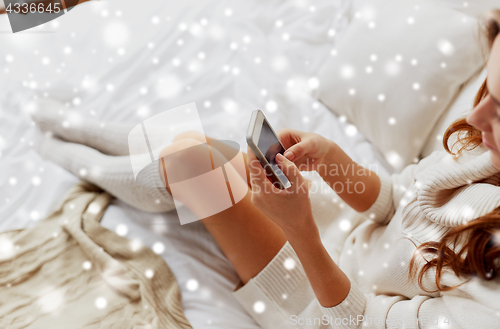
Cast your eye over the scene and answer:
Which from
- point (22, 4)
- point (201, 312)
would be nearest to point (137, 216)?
point (201, 312)

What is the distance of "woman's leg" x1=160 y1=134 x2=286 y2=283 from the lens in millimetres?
819

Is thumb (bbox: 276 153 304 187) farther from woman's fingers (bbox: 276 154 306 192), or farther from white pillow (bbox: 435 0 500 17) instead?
white pillow (bbox: 435 0 500 17)

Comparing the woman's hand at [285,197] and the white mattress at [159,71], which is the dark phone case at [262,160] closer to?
the woman's hand at [285,197]

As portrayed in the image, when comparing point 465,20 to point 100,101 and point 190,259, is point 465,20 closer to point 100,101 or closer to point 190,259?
point 190,259

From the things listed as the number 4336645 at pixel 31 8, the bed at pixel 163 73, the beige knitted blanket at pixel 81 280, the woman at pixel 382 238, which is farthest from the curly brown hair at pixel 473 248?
the number 4336645 at pixel 31 8

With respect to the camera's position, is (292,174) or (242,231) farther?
(242,231)

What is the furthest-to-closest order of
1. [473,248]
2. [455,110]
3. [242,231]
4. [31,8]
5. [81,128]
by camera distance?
[31,8] < [81,128] < [455,110] < [242,231] < [473,248]

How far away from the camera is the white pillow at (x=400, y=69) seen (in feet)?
3.26

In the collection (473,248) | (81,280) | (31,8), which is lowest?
(81,280)

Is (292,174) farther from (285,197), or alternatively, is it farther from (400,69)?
(400,69)

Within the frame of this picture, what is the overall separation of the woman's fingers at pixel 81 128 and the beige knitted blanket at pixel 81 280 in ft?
0.74

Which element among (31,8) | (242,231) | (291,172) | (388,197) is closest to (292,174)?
(291,172)

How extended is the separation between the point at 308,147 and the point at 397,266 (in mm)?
301

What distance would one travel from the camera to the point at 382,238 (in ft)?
2.73
